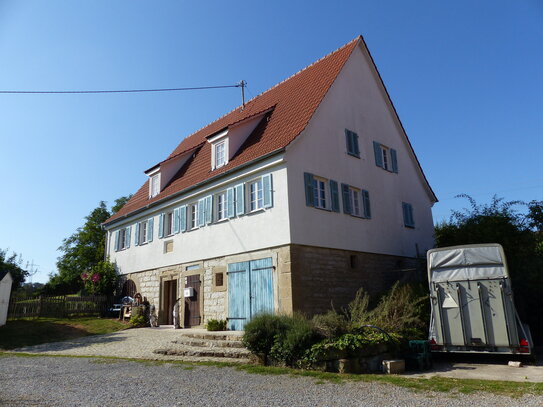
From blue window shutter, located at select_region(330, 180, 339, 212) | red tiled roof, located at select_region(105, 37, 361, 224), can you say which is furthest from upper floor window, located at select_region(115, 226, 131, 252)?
blue window shutter, located at select_region(330, 180, 339, 212)

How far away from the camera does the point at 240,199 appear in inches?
533

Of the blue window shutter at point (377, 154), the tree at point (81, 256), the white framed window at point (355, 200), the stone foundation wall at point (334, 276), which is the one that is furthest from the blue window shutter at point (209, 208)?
the tree at point (81, 256)

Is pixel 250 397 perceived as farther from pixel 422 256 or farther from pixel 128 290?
pixel 128 290

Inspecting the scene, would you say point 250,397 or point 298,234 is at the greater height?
point 298,234

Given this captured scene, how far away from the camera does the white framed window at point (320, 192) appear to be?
13202mm

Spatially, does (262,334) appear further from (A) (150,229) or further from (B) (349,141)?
(A) (150,229)

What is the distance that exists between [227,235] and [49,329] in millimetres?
7589

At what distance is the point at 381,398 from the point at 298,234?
21.6 feet

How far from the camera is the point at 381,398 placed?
19.1 ft

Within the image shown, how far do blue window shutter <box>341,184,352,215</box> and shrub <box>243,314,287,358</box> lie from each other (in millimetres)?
5948

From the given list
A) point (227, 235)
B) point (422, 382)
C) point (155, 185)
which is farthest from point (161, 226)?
point (422, 382)

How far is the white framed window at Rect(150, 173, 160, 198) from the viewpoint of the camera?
62.5 feet

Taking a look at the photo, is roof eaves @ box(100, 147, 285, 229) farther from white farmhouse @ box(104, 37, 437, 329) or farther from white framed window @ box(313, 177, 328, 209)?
white framed window @ box(313, 177, 328, 209)

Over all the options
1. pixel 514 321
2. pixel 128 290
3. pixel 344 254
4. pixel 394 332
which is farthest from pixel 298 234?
pixel 128 290
